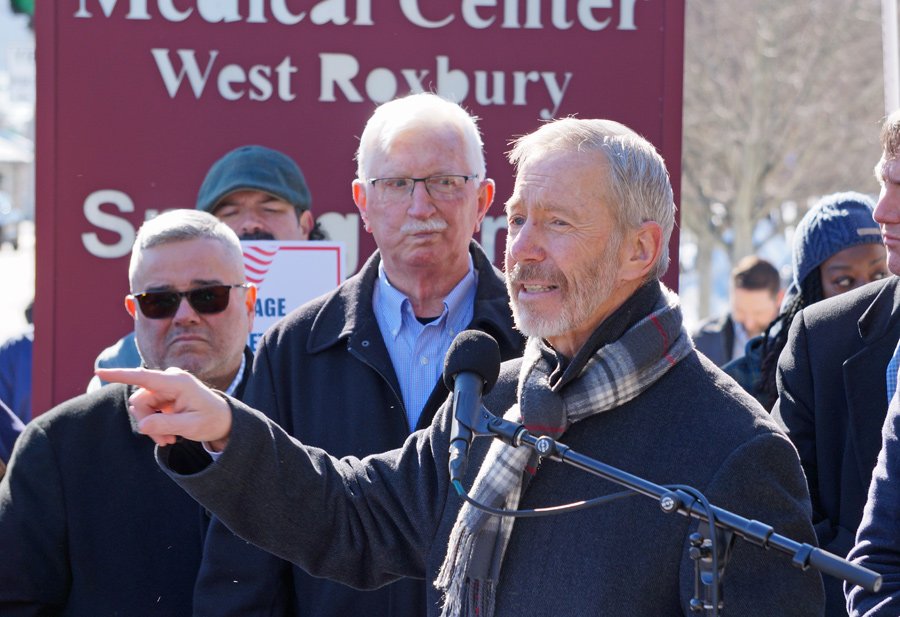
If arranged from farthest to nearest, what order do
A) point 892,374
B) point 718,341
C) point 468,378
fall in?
point 718,341, point 892,374, point 468,378

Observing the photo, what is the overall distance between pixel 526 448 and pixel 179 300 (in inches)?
68.1

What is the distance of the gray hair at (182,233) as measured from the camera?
426cm

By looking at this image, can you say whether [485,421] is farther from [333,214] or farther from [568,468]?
[333,214]

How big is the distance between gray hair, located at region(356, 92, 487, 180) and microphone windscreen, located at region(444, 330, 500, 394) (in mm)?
1741

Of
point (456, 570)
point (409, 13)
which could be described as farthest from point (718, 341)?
point (456, 570)

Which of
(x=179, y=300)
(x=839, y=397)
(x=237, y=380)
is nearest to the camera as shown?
(x=839, y=397)

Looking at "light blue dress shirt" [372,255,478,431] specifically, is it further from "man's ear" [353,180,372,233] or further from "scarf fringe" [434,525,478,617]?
"scarf fringe" [434,525,478,617]

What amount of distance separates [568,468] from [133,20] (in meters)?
3.49

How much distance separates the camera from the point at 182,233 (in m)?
4.26

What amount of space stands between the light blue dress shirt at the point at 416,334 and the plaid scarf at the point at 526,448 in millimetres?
1207

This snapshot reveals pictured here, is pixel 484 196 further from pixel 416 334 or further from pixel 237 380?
pixel 237 380

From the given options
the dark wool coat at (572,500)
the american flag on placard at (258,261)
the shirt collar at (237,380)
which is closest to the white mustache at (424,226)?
the shirt collar at (237,380)

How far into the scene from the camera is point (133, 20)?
5613 mm

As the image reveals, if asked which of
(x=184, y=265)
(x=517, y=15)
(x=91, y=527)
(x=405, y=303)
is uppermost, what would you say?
(x=517, y=15)
